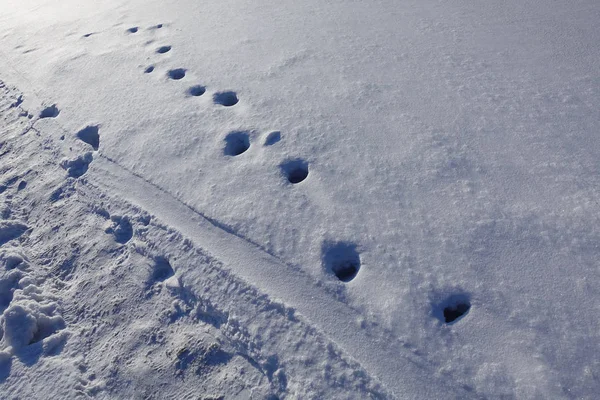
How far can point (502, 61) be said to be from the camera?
113 inches

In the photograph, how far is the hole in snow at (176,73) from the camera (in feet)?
10.6

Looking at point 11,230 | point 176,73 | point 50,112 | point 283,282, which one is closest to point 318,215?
point 283,282

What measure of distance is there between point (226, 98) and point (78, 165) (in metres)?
0.99

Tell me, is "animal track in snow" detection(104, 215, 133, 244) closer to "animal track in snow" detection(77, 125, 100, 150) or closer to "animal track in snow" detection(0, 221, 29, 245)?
"animal track in snow" detection(0, 221, 29, 245)

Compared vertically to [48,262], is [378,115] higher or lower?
higher

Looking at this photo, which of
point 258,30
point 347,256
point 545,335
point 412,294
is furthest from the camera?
point 258,30

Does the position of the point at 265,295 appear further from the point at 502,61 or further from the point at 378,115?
the point at 502,61

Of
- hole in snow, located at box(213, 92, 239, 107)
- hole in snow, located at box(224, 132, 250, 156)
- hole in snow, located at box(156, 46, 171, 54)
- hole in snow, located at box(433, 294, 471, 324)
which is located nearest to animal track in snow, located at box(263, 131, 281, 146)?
hole in snow, located at box(224, 132, 250, 156)

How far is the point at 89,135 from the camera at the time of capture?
288cm

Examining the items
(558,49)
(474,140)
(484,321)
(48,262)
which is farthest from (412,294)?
(558,49)

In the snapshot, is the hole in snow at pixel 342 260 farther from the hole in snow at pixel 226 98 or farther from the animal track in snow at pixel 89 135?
the animal track in snow at pixel 89 135

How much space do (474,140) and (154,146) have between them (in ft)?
5.85

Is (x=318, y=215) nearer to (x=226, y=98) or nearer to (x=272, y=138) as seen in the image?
(x=272, y=138)

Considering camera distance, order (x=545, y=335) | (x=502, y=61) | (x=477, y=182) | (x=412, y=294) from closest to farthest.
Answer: (x=545, y=335) < (x=412, y=294) < (x=477, y=182) < (x=502, y=61)
